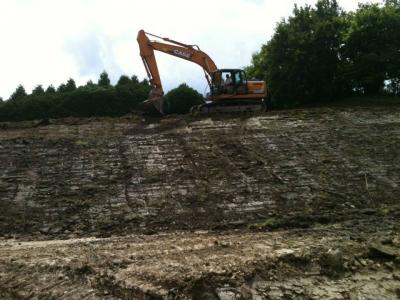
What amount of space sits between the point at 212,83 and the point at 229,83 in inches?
23.5

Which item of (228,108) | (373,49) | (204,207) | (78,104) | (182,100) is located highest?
(373,49)

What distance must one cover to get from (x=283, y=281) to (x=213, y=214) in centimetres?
353

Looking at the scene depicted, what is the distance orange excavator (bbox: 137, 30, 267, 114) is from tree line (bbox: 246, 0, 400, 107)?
8.08m

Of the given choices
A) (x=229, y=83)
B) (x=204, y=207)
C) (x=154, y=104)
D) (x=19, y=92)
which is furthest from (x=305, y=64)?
(x=19, y=92)

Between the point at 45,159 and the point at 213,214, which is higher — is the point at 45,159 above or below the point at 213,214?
above

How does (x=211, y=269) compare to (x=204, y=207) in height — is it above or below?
above

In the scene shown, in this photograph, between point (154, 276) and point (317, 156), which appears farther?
point (317, 156)

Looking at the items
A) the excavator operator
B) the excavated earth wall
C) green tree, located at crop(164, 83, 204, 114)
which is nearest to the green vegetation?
green tree, located at crop(164, 83, 204, 114)

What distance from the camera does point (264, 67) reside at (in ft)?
85.7

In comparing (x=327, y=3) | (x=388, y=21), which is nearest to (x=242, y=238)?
(x=388, y=21)

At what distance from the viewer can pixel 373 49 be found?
22.5 meters

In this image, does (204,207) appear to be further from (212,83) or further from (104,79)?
(104,79)

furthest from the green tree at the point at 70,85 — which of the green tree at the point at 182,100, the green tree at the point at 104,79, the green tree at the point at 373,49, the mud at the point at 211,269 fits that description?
the mud at the point at 211,269

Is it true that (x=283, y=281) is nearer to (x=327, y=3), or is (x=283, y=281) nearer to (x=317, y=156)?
(x=317, y=156)
